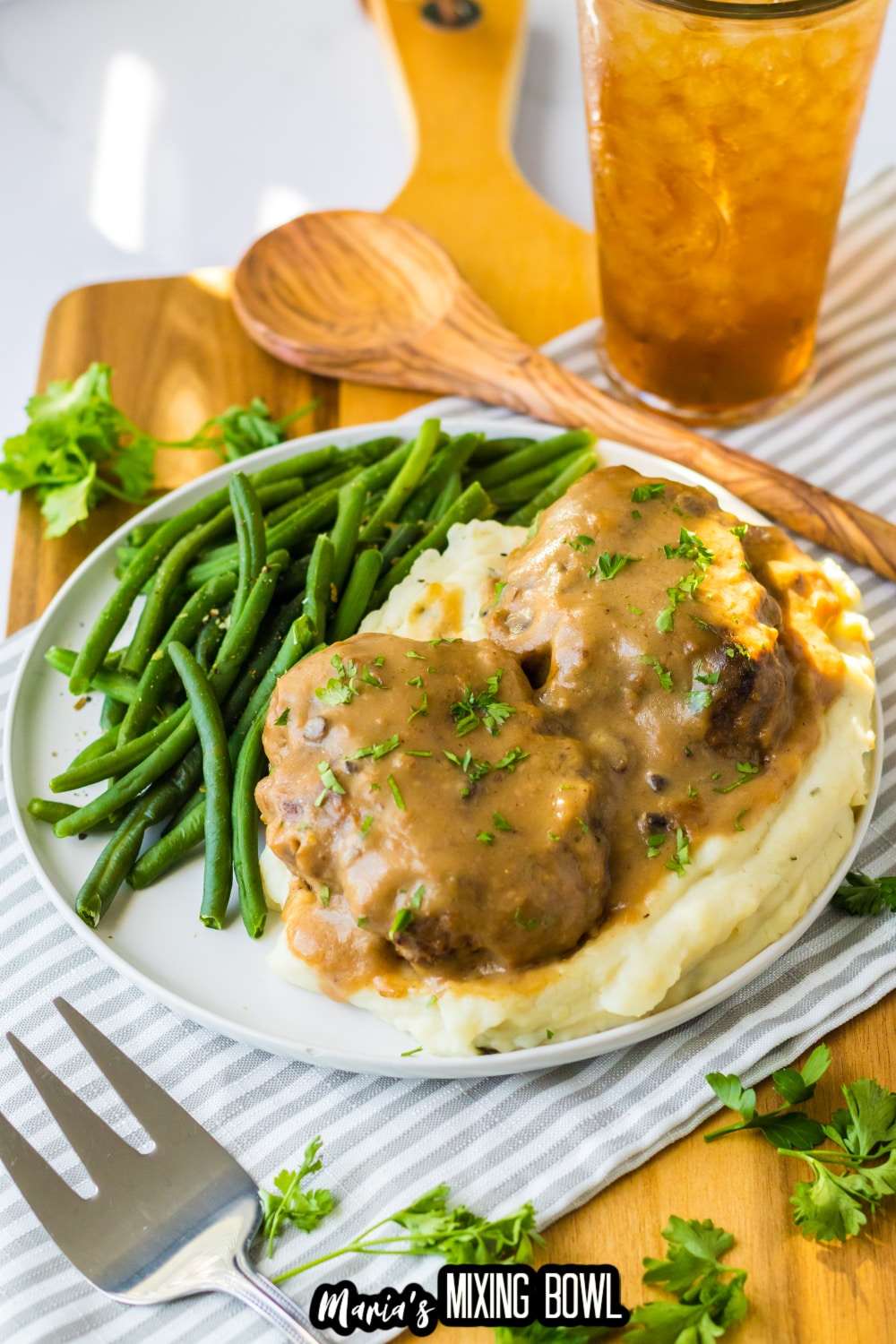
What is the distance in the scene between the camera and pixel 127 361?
18.1 ft

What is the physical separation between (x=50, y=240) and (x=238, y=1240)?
5.47 m

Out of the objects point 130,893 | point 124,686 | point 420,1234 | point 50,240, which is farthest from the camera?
point 50,240

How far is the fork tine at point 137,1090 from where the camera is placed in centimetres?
320

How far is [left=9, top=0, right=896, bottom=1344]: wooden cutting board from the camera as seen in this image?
304 cm

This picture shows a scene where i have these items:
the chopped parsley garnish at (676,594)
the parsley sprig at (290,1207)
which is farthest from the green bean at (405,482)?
the parsley sprig at (290,1207)

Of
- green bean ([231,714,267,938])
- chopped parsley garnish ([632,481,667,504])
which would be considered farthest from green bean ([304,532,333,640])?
chopped parsley garnish ([632,481,667,504])

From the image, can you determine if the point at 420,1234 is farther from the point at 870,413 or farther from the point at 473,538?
the point at 870,413

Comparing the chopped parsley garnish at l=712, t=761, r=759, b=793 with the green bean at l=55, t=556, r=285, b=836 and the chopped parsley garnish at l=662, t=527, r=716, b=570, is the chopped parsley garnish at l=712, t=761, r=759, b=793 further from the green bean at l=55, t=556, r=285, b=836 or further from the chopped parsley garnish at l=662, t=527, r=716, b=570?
the green bean at l=55, t=556, r=285, b=836

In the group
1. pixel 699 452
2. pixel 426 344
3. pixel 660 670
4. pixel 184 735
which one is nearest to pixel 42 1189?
pixel 184 735

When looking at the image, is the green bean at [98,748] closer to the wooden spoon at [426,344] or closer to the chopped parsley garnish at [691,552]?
the chopped parsley garnish at [691,552]

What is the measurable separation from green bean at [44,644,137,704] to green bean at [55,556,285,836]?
30cm

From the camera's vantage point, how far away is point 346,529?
4180 mm

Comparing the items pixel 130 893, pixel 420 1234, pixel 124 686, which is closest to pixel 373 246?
pixel 124 686

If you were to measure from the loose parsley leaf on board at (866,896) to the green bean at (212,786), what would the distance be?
1702 mm
